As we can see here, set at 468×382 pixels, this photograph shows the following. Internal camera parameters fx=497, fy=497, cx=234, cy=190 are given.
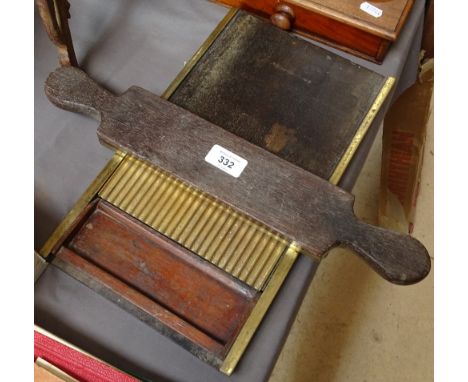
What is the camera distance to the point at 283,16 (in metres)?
1.25

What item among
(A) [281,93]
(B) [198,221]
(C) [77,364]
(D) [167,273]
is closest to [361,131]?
(A) [281,93]

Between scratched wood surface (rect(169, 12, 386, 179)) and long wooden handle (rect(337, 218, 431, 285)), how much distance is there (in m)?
0.16

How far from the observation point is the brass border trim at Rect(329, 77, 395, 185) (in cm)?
106

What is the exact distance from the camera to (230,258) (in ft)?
3.08

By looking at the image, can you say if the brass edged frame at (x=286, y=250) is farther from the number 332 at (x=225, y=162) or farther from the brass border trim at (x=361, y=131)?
the number 332 at (x=225, y=162)

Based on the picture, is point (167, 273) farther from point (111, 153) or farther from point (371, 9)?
point (371, 9)

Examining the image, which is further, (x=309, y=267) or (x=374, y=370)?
(x=374, y=370)

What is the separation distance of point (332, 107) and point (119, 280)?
0.61 meters

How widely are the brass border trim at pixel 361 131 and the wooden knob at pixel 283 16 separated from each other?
29 centimetres

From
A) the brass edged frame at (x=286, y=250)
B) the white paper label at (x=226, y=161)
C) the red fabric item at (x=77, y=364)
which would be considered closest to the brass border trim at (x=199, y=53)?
the brass edged frame at (x=286, y=250)

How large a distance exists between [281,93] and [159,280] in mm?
525
